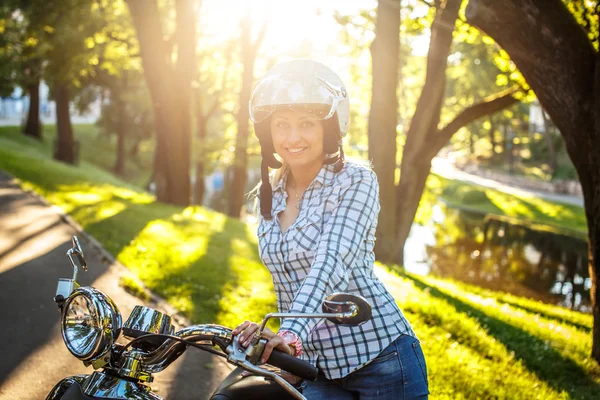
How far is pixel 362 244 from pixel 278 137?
549mm

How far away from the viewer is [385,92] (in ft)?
34.5

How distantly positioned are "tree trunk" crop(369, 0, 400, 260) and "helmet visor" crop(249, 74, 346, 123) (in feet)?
26.6

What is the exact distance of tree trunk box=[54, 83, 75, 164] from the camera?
29016 mm

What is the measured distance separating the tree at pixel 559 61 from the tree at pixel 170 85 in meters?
10.9

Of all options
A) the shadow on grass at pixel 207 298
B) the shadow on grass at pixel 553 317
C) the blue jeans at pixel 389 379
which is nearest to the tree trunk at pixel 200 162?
the shadow on grass at pixel 207 298

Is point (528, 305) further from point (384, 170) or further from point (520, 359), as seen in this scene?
point (520, 359)

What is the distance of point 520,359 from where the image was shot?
6.29m

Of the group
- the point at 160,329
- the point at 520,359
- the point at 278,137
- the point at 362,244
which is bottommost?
the point at 520,359

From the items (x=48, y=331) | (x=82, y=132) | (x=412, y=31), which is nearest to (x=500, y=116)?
(x=82, y=132)

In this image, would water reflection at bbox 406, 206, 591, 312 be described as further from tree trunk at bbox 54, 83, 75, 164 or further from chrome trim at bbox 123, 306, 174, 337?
tree trunk at bbox 54, 83, 75, 164

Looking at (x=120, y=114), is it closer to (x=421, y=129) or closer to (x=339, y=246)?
(x=421, y=129)

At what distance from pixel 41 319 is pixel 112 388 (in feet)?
14.2

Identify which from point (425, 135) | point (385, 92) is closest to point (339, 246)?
point (385, 92)

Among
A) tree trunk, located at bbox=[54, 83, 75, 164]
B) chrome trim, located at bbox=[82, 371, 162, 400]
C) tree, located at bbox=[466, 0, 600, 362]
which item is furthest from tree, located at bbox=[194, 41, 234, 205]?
chrome trim, located at bbox=[82, 371, 162, 400]
